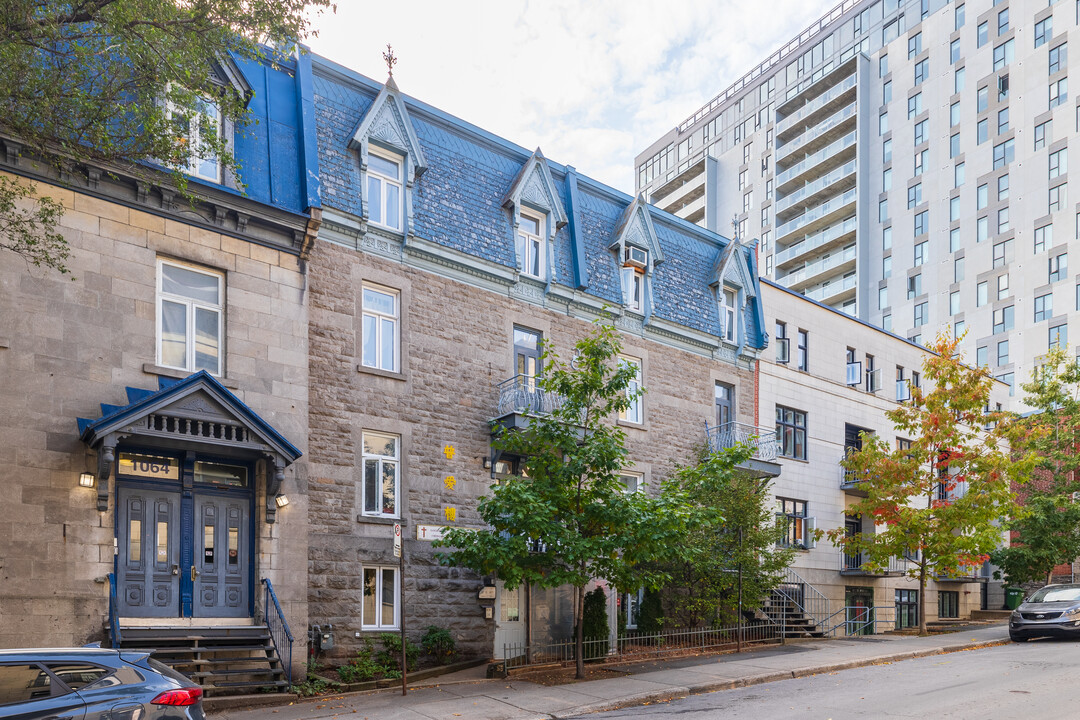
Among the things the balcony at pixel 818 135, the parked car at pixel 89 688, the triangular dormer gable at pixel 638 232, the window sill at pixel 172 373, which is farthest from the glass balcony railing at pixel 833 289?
the parked car at pixel 89 688

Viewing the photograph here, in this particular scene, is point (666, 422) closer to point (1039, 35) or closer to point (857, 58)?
point (1039, 35)

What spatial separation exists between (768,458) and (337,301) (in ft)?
46.6

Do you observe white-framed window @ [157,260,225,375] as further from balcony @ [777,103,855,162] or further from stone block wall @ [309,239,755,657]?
balcony @ [777,103,855,162]

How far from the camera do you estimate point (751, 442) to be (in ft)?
82.1

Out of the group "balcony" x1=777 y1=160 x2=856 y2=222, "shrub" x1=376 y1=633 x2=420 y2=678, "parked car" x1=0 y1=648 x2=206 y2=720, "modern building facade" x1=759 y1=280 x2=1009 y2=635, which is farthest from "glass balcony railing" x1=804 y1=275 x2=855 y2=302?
"parked car" x1=0 y1=648 x2=206 y2=720

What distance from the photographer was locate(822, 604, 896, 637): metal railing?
91.7ft

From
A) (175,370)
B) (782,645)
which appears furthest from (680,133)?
(175,370)

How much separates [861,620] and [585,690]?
1825 centimetres

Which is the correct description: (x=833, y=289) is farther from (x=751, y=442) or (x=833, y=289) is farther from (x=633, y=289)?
(x=633, y=289)

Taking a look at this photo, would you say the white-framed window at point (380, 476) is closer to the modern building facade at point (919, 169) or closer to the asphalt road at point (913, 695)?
the asphalt road at point (913, 695)

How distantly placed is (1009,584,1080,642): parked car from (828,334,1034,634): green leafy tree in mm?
1834

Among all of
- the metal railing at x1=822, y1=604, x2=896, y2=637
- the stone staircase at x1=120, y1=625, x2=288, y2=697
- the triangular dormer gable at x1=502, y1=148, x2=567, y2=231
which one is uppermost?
the triangular dormer gable at x1=502, y1=148, x2=567, y2=231

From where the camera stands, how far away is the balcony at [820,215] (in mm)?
67688

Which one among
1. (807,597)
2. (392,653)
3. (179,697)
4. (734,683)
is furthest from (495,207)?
(807,597)
